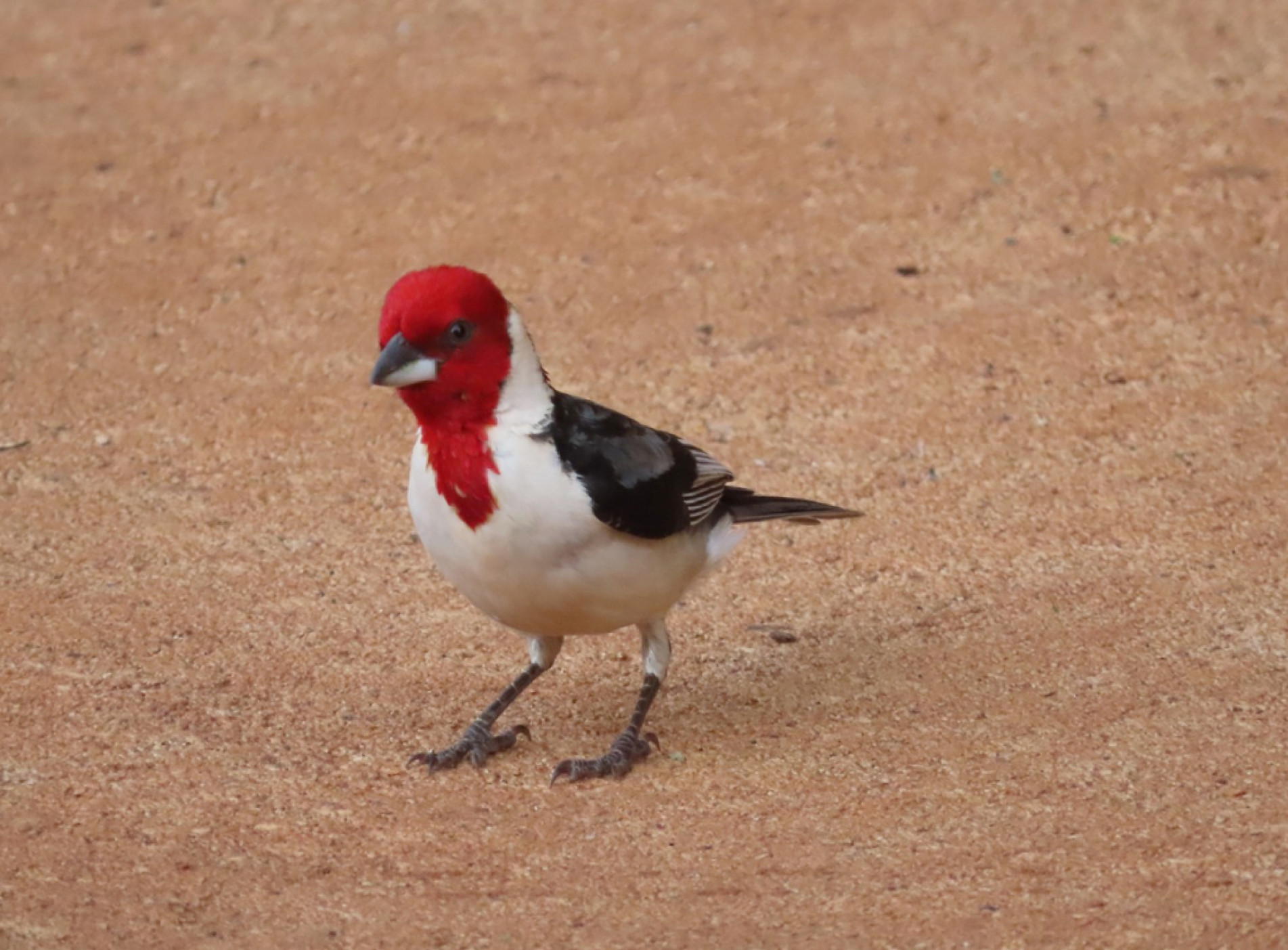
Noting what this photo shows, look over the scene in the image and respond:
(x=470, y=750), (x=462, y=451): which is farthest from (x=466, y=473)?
(x=470, y=750)

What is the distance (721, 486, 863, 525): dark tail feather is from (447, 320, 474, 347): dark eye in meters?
1.08

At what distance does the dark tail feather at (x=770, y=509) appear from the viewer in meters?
5.22

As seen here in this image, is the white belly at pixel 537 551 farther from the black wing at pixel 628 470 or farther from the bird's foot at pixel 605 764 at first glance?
the bird's foot at pixel 605 764

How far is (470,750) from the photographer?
15.7 ft

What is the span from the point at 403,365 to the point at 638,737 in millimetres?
1206

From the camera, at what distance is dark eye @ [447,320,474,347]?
14.4 ft

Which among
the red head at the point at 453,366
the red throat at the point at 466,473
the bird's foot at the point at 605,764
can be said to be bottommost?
the bird's foot at the point at 605,764

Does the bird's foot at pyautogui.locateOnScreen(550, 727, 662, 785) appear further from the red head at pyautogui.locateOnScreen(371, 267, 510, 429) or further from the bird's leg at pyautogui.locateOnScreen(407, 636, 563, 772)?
the red head at pyautogui.locateOnScreen(371, 267, 510, 429)

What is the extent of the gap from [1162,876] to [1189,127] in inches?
212

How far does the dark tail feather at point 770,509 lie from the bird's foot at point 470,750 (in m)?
0.91

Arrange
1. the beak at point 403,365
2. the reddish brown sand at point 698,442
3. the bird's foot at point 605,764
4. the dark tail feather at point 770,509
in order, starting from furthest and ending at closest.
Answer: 1. the dark tail feather at point 770,509
2. the bird's foot at point 605,764
3. the beak at point 403,365
4. the reddish brown sand at point 698,442

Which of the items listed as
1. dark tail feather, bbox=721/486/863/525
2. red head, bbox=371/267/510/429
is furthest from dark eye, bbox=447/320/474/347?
dark tail feather, bbox=721/486/863/525

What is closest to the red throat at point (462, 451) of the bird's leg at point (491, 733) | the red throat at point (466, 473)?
the red throat at point (466, 473)

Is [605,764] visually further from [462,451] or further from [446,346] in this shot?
[446,346]
